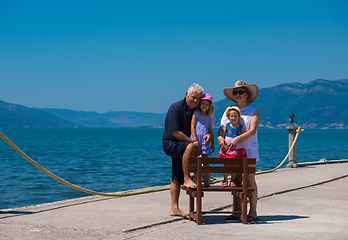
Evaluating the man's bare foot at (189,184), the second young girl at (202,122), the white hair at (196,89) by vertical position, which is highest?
the white hair at (196,89)

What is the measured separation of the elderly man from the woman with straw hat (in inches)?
15.5

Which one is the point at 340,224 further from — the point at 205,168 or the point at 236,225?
the point at 205,168

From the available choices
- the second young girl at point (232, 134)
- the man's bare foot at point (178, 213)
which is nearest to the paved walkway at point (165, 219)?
the man's bare foot at point (178, 213)

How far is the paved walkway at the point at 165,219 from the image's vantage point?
4984 mm

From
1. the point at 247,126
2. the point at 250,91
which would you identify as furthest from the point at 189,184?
the point at 250,91

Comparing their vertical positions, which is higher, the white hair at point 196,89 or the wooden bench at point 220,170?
the white hair at point 196,89

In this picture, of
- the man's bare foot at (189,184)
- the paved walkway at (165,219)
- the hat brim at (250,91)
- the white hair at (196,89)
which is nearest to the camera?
the paved walkway at (165,219)

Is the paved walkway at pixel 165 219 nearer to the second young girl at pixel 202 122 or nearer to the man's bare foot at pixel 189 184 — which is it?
the man's bare foot at pixel 189 184

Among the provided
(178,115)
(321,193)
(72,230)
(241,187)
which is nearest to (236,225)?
(241,187)

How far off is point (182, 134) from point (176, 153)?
276mm

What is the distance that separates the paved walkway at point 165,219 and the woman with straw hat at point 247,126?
31 cm

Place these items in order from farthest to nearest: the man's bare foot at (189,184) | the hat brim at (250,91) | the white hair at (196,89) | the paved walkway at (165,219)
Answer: the hat brim at (250,91)
the white hair at (196,89)
the man's bare foot at (189,184)
the paved walkway at (165,219)

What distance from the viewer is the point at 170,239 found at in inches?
187

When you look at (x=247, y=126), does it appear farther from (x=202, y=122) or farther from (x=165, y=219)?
(x=165, y=219)
